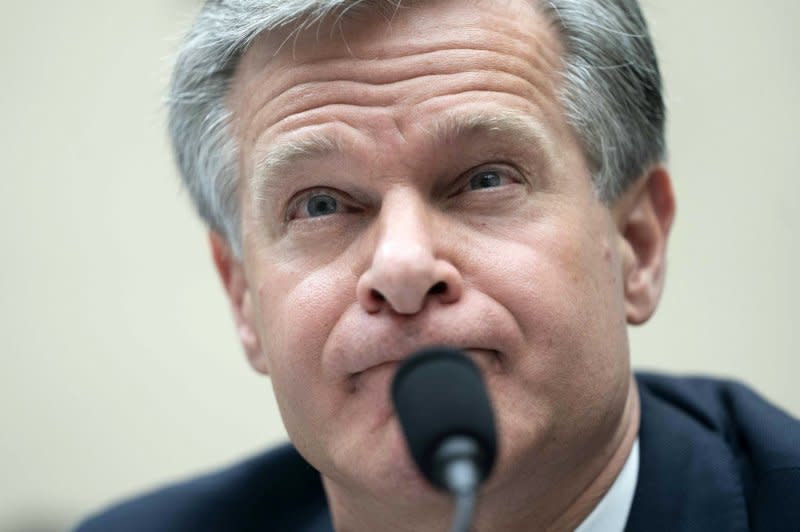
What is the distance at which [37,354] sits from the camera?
144 inches

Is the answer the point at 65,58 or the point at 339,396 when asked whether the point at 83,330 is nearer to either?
the point at 65,58

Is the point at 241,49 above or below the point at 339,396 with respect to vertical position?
above

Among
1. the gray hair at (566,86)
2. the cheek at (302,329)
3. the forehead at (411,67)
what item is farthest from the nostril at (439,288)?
the gray hair at (566,86)

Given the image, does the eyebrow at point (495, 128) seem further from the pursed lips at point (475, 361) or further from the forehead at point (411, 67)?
the pursed lips at point (475, 361)

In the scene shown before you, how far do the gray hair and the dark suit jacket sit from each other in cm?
50

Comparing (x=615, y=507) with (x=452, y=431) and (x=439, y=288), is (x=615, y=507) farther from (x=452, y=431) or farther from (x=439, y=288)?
(x=452, y=431)

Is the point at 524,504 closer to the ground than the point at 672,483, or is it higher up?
higher up

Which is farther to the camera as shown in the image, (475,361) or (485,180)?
(485,180)

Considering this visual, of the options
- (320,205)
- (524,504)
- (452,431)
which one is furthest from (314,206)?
(452,431)

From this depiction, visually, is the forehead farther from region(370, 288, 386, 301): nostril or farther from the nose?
region(370, 288, 386, 301): nostril

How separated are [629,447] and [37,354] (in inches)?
93.9

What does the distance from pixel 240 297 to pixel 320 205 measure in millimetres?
425

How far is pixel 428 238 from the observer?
1604mm

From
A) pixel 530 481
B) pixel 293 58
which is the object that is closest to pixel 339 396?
pixel 530 481
